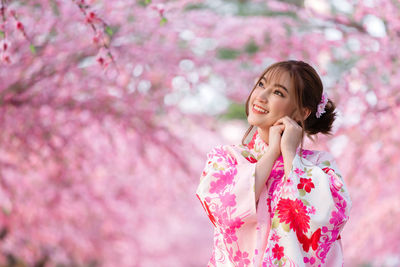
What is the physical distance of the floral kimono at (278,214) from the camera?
1775 mm

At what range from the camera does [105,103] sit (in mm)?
4633

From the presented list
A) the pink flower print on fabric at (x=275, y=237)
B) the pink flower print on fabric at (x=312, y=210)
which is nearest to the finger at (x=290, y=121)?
the pink flower print on fabric at (x=312, y=210)

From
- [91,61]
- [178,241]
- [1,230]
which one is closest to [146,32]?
[91,61]

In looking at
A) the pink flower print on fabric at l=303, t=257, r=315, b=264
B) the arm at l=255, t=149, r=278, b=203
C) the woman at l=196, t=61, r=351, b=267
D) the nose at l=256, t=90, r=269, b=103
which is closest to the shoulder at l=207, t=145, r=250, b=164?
the woman at l=196, t=61, r=351, b=267

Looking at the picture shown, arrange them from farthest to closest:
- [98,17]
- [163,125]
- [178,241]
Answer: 1. [178,241]
2. [163,125]
3. [98,17]

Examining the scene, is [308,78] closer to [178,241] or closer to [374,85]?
[374,85]

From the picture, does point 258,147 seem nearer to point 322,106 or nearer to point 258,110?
point 258,110

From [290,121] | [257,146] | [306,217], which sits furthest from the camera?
[257,146]

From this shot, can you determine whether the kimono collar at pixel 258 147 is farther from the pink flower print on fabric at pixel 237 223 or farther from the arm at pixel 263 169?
the pink flower print on fabric at pixel 237 223

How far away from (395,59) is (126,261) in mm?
5824

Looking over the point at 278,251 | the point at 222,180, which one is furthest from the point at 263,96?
the point at 278,251

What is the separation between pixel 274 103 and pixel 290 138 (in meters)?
0.16

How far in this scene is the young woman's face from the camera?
1.91 m

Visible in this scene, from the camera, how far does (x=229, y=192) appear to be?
5.89 feet
